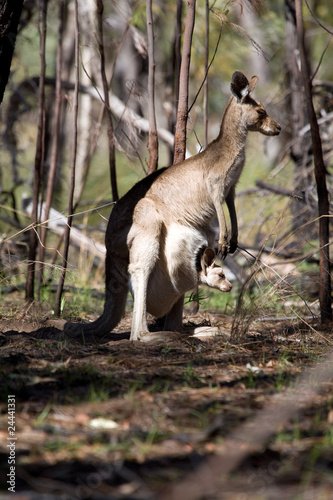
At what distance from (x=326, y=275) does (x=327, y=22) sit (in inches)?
386

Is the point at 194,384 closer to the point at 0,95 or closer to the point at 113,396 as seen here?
the point at 113,396

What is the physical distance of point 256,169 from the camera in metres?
12.6

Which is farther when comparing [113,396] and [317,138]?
[317,138]

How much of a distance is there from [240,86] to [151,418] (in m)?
2.78

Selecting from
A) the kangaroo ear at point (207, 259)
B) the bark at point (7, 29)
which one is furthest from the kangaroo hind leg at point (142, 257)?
the bark at point (7, 29)

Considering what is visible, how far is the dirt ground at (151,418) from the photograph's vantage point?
1729 millimetres

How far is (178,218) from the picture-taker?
13.3ft

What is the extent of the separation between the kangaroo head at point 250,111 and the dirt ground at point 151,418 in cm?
159

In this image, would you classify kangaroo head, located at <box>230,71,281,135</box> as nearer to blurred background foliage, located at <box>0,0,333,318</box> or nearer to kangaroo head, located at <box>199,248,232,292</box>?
blurred background foliage, located at <box>0,0,333,318</box>

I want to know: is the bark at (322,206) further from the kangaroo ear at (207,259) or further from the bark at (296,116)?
the bark at (296,116)

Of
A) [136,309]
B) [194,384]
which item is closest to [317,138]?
[136,309]

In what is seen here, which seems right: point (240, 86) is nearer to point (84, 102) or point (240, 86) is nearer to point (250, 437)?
point (250, 437)

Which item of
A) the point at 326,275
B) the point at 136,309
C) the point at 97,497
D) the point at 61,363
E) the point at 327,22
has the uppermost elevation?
the point at 327,22

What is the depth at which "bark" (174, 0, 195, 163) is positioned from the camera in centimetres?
429
